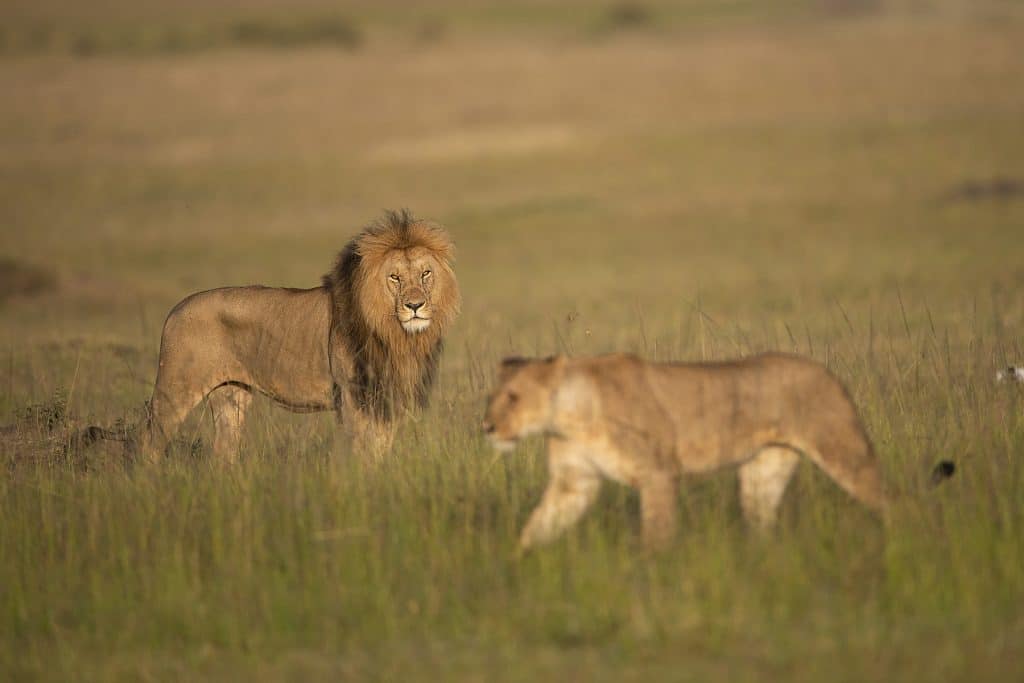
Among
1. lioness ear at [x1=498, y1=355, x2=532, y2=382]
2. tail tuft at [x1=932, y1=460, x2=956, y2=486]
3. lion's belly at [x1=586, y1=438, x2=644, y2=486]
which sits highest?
lioness ear at [x1=498, y1=355, x2=532, y2=382]

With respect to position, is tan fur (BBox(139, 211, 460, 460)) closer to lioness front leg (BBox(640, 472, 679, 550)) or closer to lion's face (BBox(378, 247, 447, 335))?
lion's face (BBox(378, 247, 447, 335))

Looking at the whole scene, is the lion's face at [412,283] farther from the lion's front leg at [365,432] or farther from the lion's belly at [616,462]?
the lion's belly at [616,462]

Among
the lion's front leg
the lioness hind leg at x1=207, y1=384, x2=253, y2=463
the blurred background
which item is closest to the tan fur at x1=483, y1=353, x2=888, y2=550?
the lion's front leg

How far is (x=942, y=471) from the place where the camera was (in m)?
6.05

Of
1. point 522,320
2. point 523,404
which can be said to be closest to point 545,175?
point 522,320

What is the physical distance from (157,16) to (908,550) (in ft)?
284

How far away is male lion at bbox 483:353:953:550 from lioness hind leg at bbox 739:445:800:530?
0.02m

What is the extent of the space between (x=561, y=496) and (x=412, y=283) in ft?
7.96

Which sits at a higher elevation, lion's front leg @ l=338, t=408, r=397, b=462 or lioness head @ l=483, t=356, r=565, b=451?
lion's front leg @ l=338, t=408, r=397, b=462

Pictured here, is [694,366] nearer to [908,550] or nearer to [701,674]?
[908,550]

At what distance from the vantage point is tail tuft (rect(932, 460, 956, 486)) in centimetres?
599

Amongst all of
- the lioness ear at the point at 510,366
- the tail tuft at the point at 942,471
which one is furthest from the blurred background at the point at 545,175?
the lioness ear at the point at 510,366

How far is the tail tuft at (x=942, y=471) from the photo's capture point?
19.6 feet

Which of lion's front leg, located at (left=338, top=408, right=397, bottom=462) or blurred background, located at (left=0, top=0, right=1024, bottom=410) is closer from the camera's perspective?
lion's front leg, located at (left=338, top=408, right=397, bottom=462)
